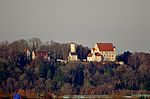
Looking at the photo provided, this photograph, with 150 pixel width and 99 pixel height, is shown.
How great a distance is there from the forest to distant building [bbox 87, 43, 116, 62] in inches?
86.3

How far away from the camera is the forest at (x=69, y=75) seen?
3503 centimetres

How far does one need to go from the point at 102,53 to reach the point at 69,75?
32.6ft

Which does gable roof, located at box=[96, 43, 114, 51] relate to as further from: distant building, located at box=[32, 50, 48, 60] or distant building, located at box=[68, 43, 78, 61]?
distant building, located at box=[32, 50, 48, 60]

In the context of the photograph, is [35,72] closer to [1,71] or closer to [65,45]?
[1,71]

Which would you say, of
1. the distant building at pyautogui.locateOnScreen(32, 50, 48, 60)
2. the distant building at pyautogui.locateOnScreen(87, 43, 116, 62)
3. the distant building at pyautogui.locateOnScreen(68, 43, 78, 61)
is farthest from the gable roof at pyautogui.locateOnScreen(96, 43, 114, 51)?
the distant building at pyautogui.locateOnScreen(32, 50, 48, 60)

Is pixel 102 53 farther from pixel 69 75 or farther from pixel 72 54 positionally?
pixel 69 75

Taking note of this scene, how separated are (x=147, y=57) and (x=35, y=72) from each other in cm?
1052

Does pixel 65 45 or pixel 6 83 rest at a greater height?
pixel 65 45

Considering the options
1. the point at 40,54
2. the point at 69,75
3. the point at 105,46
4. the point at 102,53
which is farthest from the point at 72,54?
the point at 69,75

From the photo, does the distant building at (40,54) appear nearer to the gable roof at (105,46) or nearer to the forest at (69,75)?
the forest at (69,75)

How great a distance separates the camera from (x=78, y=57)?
150ft

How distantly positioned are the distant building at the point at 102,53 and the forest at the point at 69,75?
2192mm

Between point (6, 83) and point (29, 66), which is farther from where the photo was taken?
point (29, 66)

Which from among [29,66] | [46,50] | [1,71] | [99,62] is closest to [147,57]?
[99,62]
